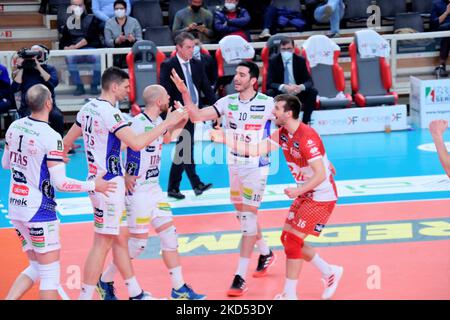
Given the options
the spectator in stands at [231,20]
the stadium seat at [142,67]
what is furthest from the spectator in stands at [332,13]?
the stadium seat at [142,67]

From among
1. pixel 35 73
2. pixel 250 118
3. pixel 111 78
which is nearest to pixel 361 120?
pixel 35 73

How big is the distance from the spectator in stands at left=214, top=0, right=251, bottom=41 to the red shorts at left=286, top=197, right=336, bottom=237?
9.64 m

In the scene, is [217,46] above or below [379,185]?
above

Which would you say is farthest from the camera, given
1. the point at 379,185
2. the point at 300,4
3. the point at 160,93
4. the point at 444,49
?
the point at 300,4

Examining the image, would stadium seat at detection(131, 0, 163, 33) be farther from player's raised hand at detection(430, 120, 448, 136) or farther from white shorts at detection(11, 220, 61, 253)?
player's raised hand at detection(430, 120, 448, 136)

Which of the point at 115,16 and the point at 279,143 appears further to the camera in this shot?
the point at 115,16

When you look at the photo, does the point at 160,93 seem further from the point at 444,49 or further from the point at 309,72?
the point at 444,49

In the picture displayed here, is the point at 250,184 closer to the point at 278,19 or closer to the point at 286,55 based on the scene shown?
the point at 286,55

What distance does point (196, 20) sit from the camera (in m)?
17.9

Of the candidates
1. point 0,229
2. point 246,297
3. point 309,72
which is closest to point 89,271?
point 246,297

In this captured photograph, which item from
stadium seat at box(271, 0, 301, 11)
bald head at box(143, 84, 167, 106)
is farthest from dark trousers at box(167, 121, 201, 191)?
stadium seat at box(271, 0, 301, 11)

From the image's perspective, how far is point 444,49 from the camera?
18.4 m

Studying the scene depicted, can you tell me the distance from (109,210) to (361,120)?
9404 millimetres
